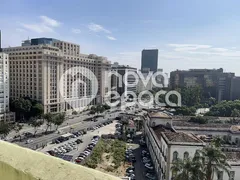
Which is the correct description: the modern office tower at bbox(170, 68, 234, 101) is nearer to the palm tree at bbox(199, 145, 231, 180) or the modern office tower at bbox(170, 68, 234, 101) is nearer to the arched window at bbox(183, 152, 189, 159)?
the arched window at bbox(183, 152, 189, 159)

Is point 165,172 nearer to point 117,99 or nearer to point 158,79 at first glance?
point 117,99

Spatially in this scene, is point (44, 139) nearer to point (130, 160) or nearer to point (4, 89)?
point (4, 89)

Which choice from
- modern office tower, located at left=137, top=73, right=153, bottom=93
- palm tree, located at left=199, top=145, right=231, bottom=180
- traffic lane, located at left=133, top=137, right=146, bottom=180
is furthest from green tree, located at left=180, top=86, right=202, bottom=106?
palm tree, located at left=199, top=145, right=231, bottom=180

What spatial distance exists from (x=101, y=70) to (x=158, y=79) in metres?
89.9

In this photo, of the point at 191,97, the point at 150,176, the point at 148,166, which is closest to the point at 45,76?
the point at 148,166

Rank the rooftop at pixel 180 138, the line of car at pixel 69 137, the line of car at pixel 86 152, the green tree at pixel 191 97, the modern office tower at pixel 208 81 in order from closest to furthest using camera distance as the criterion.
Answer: the rooftop at pixel 180 138, the line of car at pixel 86 152, the line of car at pixel 69 137, the green tree at pixel 191 97, the modern office tower at pixel 208 81

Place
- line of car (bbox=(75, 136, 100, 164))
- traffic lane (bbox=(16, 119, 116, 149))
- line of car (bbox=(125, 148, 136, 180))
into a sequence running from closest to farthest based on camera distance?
line of car (bbox=(125, 148, 136, 180)) < line of car (bbox=(75, 136, 100, 164)) < traffic lane (bbox=(16, 119, 116, 149))

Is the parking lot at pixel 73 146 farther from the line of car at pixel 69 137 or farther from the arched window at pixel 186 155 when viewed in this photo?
the arched window at pixel 186 155

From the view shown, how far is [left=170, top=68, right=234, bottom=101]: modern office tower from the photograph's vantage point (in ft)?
339

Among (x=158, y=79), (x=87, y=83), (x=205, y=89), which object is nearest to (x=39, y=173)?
(x=87, y=83)

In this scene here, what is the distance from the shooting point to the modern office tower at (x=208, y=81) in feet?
339

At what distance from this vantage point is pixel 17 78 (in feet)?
178

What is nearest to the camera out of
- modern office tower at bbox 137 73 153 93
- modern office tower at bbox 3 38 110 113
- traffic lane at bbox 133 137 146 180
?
traffic lane at bbox 133 137 146 180

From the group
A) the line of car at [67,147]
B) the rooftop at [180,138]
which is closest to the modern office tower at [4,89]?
the line of car at [67,147]
